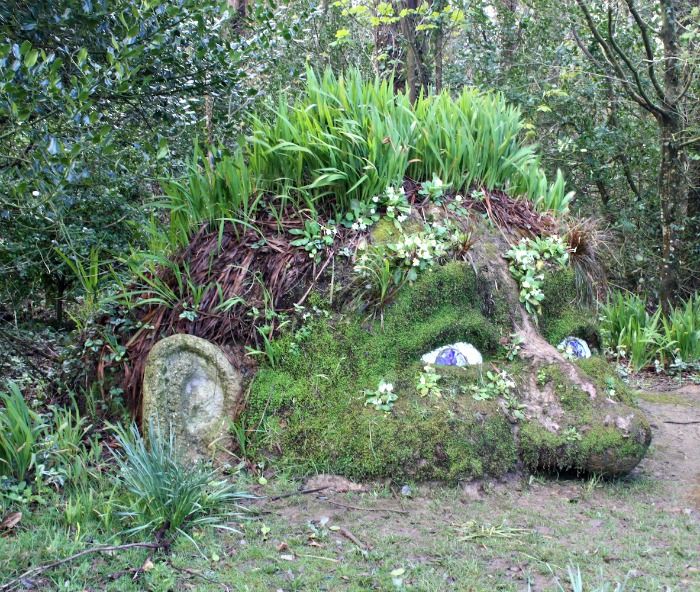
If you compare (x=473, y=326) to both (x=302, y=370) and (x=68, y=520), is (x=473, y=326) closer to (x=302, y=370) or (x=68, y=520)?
(x=302, y=370)

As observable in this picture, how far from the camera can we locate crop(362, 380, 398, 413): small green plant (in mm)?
3844

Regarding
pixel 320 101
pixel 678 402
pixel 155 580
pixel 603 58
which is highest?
pixel 603 58

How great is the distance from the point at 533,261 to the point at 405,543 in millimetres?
2271

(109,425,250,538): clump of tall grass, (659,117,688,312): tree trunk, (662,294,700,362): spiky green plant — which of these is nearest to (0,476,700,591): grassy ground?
(109,425,250,538): clump of tall grass

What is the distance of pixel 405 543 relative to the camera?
3.09 m

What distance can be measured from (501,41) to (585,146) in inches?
87.8

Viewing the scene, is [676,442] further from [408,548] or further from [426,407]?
[408,548]

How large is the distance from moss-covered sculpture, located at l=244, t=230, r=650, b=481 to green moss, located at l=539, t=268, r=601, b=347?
0.75ft

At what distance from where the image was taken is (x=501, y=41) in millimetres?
10406

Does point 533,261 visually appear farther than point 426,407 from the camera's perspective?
Yes

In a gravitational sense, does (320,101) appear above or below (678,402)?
above

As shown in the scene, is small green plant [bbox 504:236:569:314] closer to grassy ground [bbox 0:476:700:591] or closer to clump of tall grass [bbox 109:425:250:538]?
grassy ground [bbox 0:476:700:591]

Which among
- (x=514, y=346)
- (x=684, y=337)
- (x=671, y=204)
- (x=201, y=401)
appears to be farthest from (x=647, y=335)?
(x=201, y=401)

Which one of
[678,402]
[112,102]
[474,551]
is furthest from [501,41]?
[474,551]
